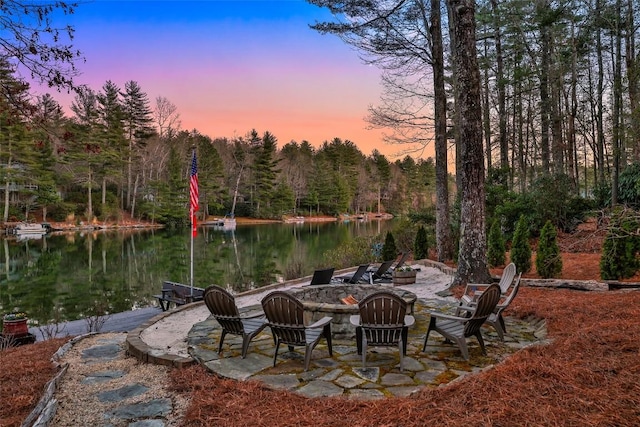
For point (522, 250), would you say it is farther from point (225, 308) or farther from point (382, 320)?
point (225, 308)

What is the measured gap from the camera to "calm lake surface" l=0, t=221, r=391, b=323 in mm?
10977

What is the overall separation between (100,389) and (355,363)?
2164mm

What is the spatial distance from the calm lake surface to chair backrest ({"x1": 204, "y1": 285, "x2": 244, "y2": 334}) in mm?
6769

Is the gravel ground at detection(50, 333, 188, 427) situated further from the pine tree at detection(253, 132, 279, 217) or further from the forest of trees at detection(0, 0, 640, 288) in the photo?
the pine tree at detection(253, 132, 279, 217)

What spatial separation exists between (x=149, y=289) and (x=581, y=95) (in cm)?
2001

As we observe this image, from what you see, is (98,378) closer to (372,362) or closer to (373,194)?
(372,362)

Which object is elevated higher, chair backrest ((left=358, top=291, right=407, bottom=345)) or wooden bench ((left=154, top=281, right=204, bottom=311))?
chair backrest ((left=358, top=291, right=407, bottom=345))

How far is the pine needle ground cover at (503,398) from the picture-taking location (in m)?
2.38

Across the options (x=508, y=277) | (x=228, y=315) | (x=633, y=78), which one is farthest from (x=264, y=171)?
(x=228, y=315)

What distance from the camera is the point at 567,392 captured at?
260 cm

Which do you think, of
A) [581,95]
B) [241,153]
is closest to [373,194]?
[241,153]

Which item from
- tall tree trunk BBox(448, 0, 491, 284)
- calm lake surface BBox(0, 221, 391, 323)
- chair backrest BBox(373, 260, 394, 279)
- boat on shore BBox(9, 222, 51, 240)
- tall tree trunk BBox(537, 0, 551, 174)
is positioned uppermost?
tall tree trunk BBox(537, 0, 551, 174)

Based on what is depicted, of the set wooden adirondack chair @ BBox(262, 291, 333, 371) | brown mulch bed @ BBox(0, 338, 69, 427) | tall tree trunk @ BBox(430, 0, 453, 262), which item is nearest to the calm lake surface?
tall tree trunk @ BBox(430, 0, 453, 262)

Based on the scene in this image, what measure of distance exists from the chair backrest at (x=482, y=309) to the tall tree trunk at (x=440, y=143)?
6.79 metres
